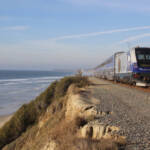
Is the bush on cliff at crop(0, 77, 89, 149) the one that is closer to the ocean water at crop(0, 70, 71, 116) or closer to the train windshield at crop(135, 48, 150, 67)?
the train windshield at crop(135, 48, 150, 67)

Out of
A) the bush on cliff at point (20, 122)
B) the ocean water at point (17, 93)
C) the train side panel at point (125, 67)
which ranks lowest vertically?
the ocean water at point (17, 93)

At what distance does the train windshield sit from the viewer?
16.0m

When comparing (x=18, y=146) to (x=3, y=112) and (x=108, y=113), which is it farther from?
(x=3, y=112)

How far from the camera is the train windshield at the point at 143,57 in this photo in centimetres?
1600

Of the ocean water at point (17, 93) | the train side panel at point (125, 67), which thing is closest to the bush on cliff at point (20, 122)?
the train side panel at point (125, 67)

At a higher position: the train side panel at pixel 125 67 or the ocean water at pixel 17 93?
the train side panel at pixel 125 67

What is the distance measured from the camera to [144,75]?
15492 mm

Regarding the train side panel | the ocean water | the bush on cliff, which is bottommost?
the ocean water

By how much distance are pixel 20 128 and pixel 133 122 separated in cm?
859

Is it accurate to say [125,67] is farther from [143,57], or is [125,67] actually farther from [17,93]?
[17,93]

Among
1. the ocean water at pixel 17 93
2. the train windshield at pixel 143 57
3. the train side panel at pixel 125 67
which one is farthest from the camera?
the ocean water at pixel 17 93

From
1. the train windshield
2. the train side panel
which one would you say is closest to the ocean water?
the train side panel

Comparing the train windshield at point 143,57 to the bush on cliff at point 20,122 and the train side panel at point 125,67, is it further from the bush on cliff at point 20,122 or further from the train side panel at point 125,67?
the bush on cliff at point 20,122

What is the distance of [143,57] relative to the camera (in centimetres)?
1625
